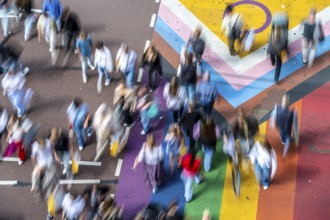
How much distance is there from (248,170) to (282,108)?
1.65 m

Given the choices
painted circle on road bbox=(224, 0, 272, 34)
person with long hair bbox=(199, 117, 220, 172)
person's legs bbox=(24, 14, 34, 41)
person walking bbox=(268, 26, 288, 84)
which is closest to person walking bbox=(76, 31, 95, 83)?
person's legs bbox=(24, 14, 34, 41)

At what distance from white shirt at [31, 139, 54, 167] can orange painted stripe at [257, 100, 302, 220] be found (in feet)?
15.7

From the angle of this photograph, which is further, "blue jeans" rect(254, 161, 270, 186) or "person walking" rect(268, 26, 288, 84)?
"person walking" rect(268, 26, 288, 84)

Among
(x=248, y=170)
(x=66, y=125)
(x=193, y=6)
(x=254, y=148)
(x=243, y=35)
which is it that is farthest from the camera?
(x=193, y=6)

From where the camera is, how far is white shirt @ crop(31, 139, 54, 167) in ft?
39.4

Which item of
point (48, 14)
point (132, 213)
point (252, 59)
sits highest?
point (48, 14)

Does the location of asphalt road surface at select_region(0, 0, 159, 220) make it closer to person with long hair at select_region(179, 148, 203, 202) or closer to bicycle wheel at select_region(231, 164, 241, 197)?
person with long hair at select_region(179, 148, 203, 202)

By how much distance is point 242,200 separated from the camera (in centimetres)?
1241

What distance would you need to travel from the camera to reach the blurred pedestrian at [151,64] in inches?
541

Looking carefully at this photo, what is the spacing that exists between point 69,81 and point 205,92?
14.2ft

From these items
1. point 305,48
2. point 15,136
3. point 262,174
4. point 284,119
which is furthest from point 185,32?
point 15,136

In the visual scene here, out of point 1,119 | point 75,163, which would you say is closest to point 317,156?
point 75,163

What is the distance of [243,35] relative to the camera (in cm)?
1521

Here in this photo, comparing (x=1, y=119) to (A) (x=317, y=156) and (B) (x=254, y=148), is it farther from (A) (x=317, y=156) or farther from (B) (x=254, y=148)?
(A) (x=317, y=156)
